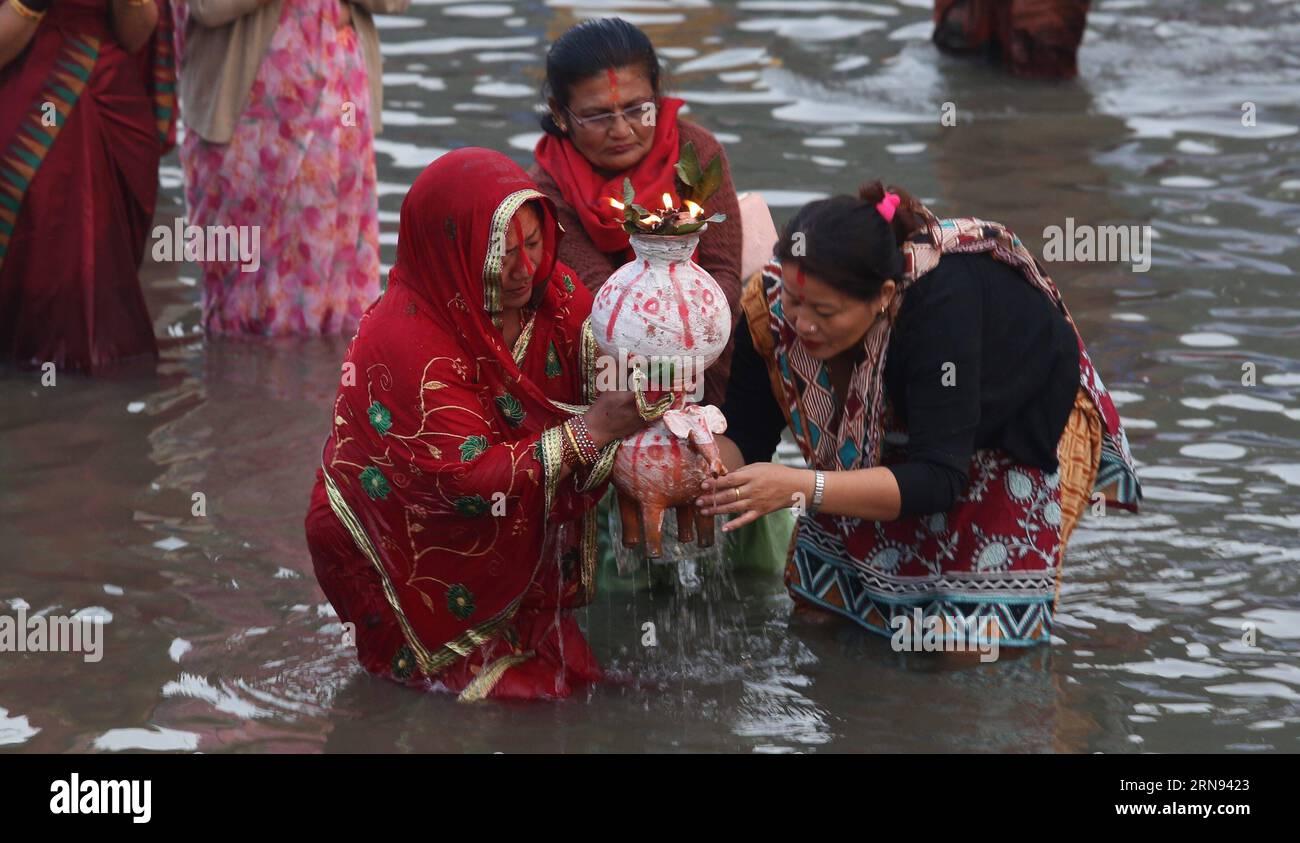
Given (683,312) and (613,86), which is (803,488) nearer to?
(683,312)

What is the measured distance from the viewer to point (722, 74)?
10.6 meters

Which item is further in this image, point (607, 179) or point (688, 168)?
point (607, 179)

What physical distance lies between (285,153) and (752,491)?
11.4 ft

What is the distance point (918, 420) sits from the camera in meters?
3.98

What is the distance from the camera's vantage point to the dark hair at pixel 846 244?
380 centimetres

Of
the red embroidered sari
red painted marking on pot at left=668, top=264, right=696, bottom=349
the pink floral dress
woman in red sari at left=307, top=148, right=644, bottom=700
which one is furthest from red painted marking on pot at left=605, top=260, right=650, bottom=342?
the pink floral dress

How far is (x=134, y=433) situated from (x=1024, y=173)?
476cm

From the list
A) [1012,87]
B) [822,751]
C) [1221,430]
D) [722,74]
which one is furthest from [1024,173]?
[822,751]

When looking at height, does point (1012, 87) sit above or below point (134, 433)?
above

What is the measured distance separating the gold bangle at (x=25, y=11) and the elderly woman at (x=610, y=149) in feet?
7.45

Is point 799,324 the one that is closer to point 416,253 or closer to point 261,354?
point 416,253

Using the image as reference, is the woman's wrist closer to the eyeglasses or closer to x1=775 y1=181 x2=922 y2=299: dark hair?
x1=775 y1=181 x2=922 y2=299: dark hair

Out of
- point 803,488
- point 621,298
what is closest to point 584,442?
point 621,298

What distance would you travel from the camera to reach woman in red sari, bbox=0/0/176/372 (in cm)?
614
